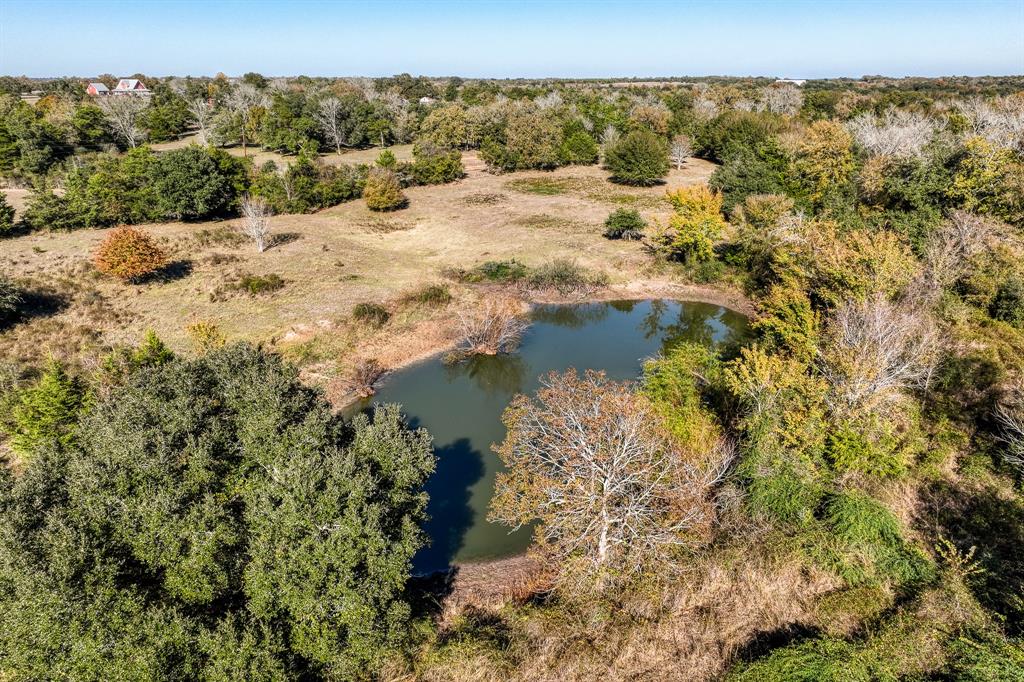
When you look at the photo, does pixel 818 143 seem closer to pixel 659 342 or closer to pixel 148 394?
pixel 659 342

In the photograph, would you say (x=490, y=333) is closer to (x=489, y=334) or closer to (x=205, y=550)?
(x=489, y=334)

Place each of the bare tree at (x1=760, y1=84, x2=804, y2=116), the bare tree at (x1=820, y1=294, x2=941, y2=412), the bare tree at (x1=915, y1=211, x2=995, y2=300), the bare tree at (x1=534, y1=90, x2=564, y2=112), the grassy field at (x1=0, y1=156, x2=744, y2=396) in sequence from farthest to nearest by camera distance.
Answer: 1. the bare tree at (x1=760, y1=84, x2=804, y2=116)
2. the bare tree at (x1=534, y1=90, x2=564, y2=112)
3. the grassy field at (x1=0, y1=156, x2=744, y2=396)
4. the bare tree at (x1=915, y1=211, x2=995, y2=300)
5. the bare tree at (x1=820, y1=294, x2=941, y2=412)

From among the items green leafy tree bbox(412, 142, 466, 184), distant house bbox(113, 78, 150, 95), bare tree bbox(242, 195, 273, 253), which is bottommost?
bare tree bbox(242, 195, 273, 253)

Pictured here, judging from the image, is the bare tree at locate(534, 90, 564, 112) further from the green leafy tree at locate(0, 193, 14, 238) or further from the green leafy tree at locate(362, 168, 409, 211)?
the green leafy tree at locate(0, 193, 14, 238)

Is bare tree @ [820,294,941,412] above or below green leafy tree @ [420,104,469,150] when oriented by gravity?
below

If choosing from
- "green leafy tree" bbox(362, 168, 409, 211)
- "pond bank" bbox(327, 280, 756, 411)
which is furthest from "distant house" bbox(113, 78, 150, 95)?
"pond bank" bbox(327, 280, 756, 411)

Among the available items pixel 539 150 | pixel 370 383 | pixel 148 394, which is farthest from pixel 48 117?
pixel 148 394
